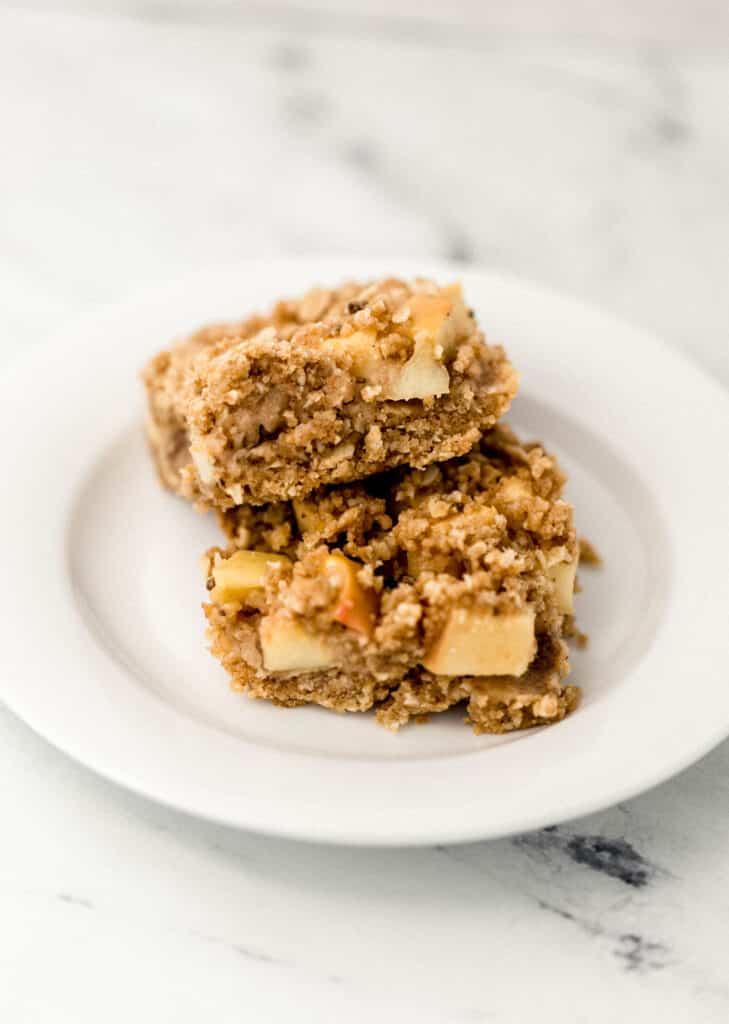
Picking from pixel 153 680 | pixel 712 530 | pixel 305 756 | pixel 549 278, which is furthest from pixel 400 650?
pixel 549 278

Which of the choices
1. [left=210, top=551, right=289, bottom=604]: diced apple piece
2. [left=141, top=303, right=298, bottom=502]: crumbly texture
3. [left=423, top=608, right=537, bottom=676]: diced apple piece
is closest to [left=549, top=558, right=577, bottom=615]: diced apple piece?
[left=423, top=608, right=537, bottom=676]: diced apple piece

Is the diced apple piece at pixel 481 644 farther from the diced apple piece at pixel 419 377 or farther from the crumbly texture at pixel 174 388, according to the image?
the crumbly texture at pixel 174 388

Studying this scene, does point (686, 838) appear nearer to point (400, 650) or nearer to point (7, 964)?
point (400, 650)

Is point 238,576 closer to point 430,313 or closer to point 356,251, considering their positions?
point 430,313

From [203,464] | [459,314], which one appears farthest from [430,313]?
[203,464]

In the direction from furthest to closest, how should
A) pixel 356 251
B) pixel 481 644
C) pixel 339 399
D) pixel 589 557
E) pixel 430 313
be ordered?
pixel 356 251 → pixel 589 557 → pixel 430 313 → pixel 339 399 → pixel 481 644

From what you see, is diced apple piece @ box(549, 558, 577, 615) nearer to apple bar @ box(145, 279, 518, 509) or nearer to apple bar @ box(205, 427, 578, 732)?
apple bar @ box(205, 427, 578, 732)
